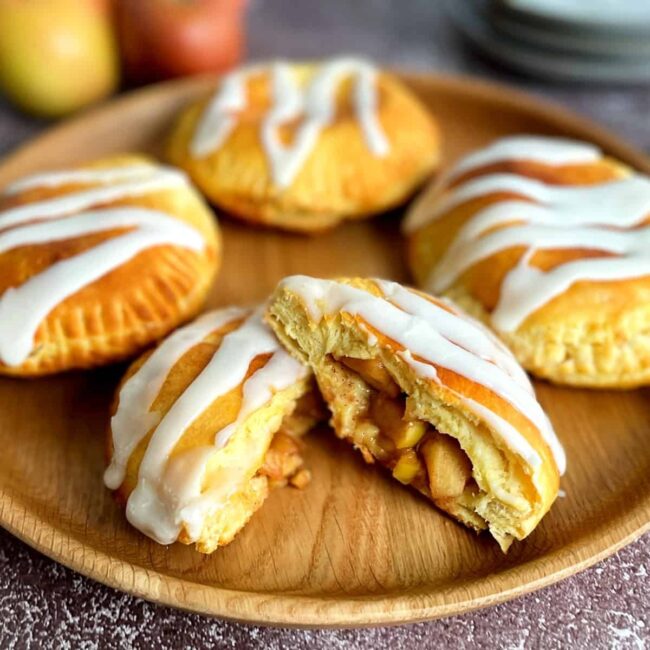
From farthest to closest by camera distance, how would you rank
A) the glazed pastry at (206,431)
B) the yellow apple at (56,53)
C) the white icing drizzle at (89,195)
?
the yellow apple at (56,53) → the white icing drizzle at (89,195) → the glazed pastry at (206,431)

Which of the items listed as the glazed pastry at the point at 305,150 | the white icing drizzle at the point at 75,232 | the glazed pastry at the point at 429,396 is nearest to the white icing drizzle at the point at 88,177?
the white icing drizzle at the point at 75,232

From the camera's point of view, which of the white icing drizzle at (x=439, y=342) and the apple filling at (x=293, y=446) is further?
the apple filling at (x=293, y=446)

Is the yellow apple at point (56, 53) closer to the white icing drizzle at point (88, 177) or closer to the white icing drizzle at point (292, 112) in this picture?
the white icing drizzle at point (292, 112)

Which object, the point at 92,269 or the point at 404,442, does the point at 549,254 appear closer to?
the point at 404,442

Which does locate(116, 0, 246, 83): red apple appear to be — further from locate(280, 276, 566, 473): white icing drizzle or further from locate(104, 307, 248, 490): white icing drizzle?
locate(280, 276, 566, 473): white icing drizzle

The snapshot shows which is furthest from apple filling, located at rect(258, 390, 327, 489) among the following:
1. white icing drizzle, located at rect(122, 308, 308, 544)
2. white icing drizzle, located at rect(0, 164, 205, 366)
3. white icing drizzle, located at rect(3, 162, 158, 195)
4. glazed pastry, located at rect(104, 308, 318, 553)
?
white icing drizzle, located at rect(3, 162, 158, 195)

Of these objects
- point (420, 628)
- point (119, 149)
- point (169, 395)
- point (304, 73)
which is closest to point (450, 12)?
point (304, 73)
